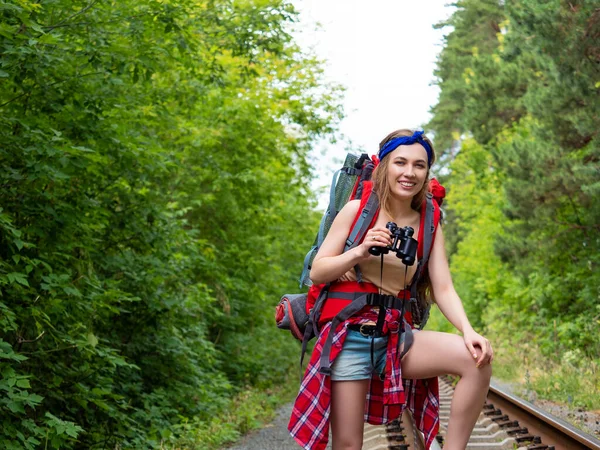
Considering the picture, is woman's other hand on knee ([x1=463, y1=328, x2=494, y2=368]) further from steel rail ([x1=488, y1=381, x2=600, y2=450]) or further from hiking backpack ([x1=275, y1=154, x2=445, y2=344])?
steel rail ([x1=488, y1=381, x2=600, y2=450])

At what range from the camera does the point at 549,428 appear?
22.6 feet

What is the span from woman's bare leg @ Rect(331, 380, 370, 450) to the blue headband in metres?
0.99

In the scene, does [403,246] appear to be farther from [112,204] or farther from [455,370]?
[112,204]

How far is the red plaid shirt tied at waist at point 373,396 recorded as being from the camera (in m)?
3.38

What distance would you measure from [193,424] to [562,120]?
9.57 metres

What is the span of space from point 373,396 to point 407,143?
3.69 ft

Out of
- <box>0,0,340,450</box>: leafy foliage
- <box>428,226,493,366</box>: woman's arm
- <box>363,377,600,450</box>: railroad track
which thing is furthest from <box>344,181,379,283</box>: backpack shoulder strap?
<box>0,0,340,450</box>: leafy foliage

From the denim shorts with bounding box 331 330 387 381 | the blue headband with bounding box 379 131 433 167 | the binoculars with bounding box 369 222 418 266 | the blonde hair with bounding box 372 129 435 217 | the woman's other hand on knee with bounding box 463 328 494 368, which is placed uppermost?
the blue headband with bounding box 379 131 433 167

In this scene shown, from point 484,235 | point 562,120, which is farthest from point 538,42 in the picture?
point 484,235

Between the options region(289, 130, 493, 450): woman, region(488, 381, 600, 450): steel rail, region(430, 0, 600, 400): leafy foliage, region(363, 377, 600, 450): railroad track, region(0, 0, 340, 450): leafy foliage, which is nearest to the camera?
region(289, 130, 493, 450): woman

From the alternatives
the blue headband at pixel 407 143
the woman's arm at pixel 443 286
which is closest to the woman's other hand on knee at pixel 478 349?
the woman's arm at pixel 443 286

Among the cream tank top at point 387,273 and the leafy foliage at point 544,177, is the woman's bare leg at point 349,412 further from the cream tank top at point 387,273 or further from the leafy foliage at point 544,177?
the leafy foliage at point 544,177

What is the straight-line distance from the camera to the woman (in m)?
3.27

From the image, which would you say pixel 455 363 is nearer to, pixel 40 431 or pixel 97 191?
pixel 40 431
